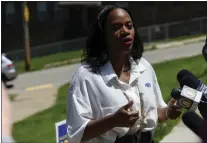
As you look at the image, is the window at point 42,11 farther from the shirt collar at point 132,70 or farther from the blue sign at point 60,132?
the shirt collar at point 132,70

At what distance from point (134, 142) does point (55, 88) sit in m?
12.4

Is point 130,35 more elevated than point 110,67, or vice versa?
point 130,35

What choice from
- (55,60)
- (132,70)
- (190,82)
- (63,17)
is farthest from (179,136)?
(63,17)

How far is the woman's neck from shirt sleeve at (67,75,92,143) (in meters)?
0.23

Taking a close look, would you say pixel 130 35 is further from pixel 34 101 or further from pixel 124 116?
pixel 34 101

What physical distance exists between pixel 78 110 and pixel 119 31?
47cm

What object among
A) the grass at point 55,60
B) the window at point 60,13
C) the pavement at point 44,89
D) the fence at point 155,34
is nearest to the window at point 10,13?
the window at point 60,13

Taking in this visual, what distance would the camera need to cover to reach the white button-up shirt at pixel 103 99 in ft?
8.67

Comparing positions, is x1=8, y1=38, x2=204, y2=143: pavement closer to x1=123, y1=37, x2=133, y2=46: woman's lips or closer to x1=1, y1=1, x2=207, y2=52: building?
x1=123, y1=37, x2=133, y2=46: woman's lips

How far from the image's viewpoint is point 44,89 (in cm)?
1516

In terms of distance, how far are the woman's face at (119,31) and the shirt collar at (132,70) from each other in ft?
0.32

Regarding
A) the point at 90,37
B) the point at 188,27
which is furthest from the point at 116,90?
the point at 188,27

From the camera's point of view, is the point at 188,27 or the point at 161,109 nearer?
the point at 161,109

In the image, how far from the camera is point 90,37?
111 inches
